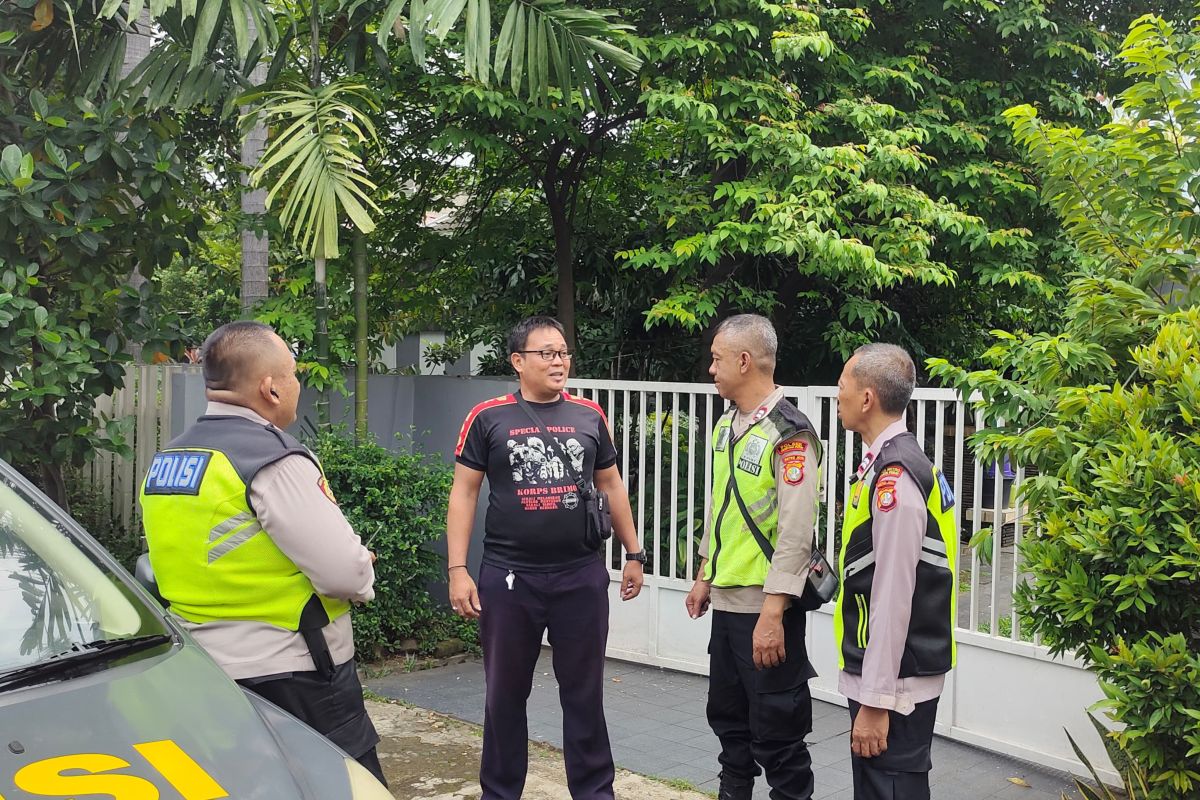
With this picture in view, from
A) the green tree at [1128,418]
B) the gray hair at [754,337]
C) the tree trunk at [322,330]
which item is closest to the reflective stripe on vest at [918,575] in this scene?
the green tree at [1128,418]

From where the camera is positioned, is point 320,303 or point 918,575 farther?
point 320,303

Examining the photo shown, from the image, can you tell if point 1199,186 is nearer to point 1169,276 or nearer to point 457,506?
point 1169,276

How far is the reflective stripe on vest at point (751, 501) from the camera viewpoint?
4.06 meters

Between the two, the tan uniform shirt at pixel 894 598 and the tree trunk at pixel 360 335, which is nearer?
the tan uniform shirt at pixel 894 598

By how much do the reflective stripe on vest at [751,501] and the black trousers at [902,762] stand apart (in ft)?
2.59

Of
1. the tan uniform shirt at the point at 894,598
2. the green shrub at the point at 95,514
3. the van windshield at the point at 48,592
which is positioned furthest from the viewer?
the green shrub at the point at 95,514

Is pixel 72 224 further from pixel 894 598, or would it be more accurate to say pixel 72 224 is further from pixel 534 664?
pixel 894 598

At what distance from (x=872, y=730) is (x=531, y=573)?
144 cm

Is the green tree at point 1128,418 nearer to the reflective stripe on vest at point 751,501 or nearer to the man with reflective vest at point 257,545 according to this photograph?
the reflective stripe on vest at point 751,501

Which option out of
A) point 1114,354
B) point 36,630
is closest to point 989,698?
point 1114,354

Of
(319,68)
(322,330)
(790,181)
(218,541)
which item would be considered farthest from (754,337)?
(319,68)

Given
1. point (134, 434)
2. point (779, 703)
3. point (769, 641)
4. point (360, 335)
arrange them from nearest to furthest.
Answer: point (769, 641)
point (779, 703)
point (360, 335)
point (134, 434)

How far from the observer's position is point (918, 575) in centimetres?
334

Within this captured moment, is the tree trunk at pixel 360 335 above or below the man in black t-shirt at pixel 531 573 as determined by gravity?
above
